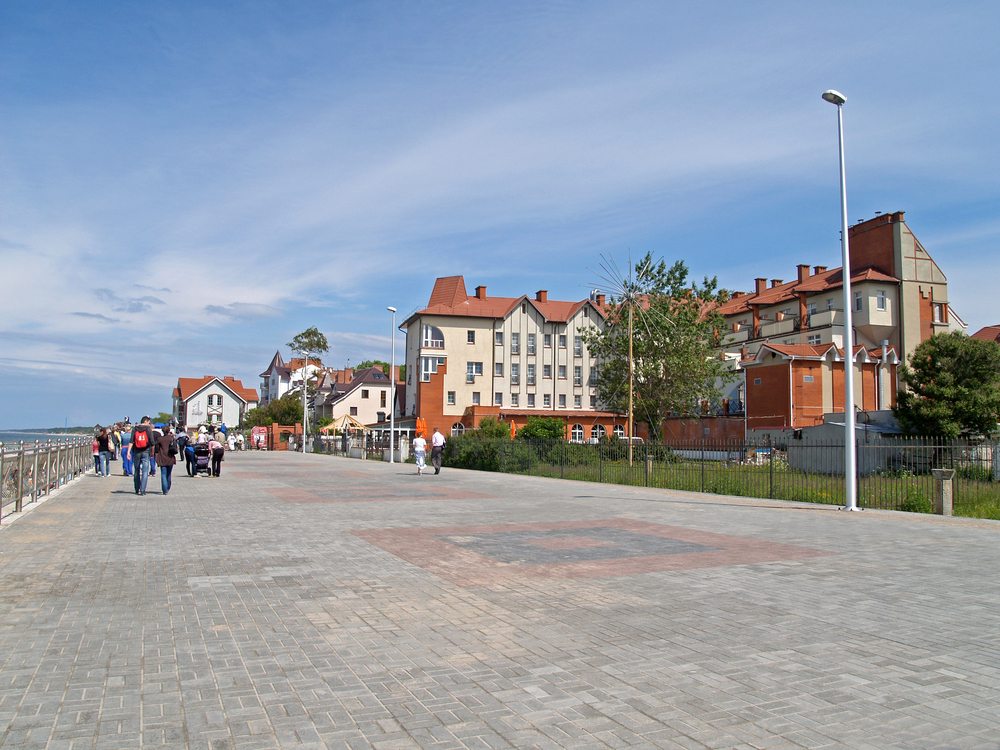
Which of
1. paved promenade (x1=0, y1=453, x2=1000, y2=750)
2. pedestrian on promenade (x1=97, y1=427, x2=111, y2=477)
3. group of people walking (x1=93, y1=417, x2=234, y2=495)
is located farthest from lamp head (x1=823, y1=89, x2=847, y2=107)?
pedestrian on promenade (x1=97, y1=427, x2=111, y2=477)

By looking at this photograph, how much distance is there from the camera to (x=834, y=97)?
16938 mm

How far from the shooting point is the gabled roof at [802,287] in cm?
5617

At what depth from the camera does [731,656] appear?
5.60 meters

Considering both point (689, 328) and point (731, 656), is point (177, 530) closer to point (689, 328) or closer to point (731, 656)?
point (731, 656)

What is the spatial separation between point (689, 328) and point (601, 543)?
37.7 m

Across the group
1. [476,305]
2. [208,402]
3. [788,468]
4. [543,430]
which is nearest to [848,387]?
[788,468]

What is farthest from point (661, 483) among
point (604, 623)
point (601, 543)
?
point (604, 623)

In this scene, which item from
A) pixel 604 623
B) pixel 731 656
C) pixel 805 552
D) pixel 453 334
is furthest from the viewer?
pixel 453 334

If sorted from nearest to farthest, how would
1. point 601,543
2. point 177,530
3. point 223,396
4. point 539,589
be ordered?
point 539,589
point 601,543
point 177,530
point 223,396

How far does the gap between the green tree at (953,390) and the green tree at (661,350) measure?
12.1 m

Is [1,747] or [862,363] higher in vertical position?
[862,363]

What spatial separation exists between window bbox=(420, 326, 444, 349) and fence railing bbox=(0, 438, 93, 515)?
46.1 metres

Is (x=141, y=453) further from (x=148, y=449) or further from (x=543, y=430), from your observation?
(x=543, y=430)

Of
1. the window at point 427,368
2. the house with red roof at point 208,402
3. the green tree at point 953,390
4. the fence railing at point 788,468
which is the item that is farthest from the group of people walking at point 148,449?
the house with red roof at point 208,402
